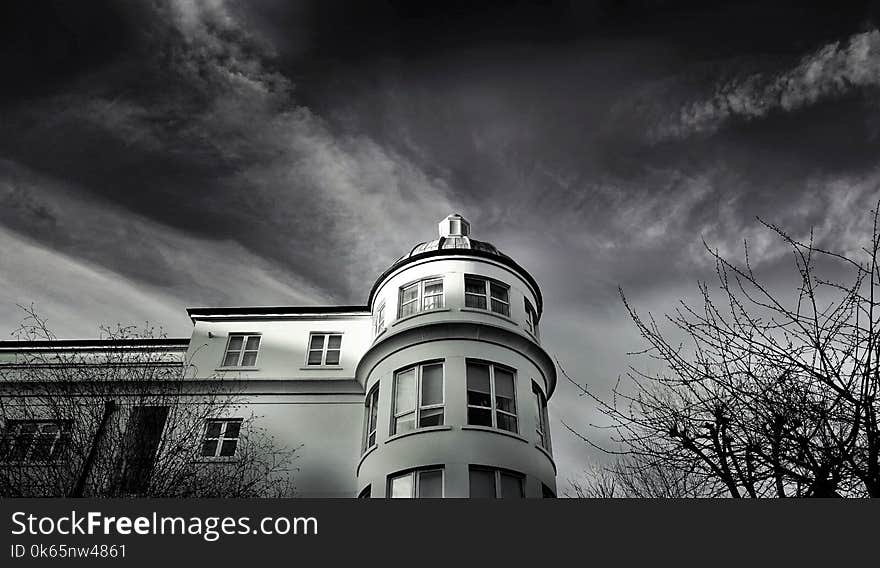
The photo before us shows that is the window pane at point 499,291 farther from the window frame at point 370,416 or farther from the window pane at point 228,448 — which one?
the window pane at point 228,448

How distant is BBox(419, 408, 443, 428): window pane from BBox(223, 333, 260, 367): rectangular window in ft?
26.6

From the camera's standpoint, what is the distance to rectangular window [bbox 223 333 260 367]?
2381 centimetres

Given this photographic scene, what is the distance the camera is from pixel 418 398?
19.4 metres

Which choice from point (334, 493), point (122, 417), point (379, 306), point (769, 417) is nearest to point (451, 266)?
point (379, 306)

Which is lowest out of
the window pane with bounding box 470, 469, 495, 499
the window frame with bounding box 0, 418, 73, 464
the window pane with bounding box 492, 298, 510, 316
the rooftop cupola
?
the window pane with bounding box 470, 469, 495, 499

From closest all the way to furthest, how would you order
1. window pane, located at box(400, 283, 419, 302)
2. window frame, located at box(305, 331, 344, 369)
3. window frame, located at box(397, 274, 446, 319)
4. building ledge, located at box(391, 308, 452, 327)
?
building ledge, located at box(391, 308, 452, 327)
window frame, located at box(397, 274, 446, 319)
window pane, located at box(400, 283, 419, 302)
window frame, located at box(305, 331, 344, 369)

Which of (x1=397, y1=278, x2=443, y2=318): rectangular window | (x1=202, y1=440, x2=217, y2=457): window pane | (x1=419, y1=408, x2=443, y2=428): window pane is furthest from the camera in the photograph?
(x1=397, y1=278, x2=443, y2=318): rectangular window

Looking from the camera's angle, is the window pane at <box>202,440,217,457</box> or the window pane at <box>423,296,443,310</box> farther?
the window pane at <box>423,296,443,310</box>

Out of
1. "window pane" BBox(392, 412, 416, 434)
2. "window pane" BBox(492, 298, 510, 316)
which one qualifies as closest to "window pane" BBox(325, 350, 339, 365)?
"window pane" BBox(392, 412, 416, 434)

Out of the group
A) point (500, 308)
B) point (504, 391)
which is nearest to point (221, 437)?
point (504, 391)

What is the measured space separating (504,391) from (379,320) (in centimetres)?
591

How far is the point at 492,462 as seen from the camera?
17906 millimetres

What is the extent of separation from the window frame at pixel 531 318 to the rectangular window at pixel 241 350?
10.3 meters

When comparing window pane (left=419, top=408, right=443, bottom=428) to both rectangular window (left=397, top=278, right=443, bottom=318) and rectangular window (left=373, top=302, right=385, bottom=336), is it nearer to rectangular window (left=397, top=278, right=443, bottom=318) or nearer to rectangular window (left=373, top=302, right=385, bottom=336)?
rectangular window (left=397, top=278, right=443, bottom=318)
